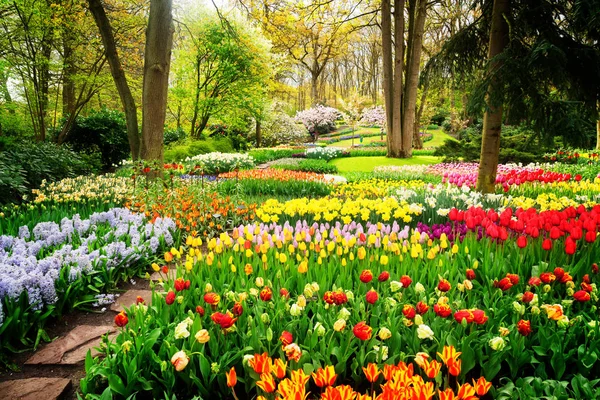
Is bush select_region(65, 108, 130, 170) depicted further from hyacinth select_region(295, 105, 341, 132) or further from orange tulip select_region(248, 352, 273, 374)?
hyacinth select_region(295, 105, 341, 132)

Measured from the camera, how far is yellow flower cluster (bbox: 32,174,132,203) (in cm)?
535

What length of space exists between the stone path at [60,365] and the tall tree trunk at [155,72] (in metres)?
4.55

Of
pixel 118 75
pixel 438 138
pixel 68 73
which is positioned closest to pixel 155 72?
pixel 118 75

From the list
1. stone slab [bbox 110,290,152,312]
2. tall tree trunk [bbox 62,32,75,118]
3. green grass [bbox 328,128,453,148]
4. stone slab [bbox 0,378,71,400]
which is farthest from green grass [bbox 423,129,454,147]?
stone slab [bbox 0,378,71,400]

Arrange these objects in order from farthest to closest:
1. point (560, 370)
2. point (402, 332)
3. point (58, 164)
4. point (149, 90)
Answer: point (58, 164), point (149, 90), point (402, 332), point (560, 370)

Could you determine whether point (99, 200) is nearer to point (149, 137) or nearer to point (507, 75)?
point (149, 137)

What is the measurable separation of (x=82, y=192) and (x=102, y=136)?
7621 millimetres

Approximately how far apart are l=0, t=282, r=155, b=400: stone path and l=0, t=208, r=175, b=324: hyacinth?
0.32 m

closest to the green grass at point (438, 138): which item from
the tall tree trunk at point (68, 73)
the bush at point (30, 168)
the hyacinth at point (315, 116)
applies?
the hyacinth at point (315, 116)

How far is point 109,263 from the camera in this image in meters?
3.36

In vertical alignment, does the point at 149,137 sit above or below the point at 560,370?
above

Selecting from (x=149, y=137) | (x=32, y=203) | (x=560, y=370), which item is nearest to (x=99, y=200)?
(x=32, y=203)

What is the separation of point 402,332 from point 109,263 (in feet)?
8.35

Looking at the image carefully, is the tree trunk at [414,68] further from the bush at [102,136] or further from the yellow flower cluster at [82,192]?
the yellow flower cluster at [82,192]
